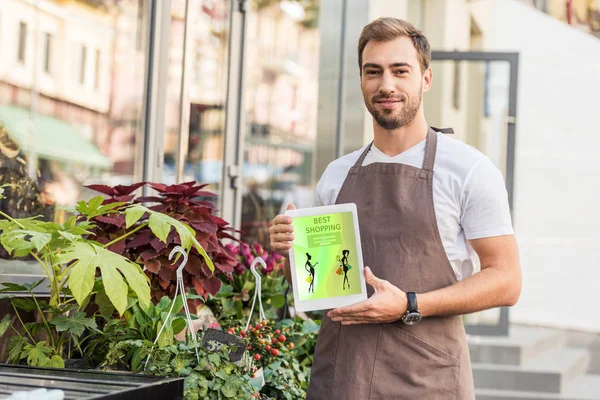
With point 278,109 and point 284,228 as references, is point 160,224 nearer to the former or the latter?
point 284,228

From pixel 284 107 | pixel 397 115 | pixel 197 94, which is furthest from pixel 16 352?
pixel 284 107

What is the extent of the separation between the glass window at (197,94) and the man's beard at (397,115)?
2.47 m

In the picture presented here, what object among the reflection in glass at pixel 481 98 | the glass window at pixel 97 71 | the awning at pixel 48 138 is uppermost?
the reflection in glass at pixel 481 98

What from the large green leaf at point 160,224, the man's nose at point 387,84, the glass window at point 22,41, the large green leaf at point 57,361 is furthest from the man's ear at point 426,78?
the glass window at point 22,41

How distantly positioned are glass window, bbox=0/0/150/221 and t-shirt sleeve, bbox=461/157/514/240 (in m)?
1.36

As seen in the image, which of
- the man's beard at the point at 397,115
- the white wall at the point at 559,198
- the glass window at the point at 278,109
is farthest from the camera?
the white wall at the point at 559,198

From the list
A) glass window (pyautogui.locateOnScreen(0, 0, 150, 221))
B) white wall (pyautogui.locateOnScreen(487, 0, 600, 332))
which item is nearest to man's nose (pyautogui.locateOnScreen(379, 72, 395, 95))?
glass window (pyautogui.locateOnScreen(0, 0, 150, 221))

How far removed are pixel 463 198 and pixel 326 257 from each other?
0.36 meters

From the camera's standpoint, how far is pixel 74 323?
2.63m

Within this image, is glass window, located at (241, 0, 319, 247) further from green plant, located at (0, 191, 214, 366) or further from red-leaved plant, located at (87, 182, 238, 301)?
green plant, located at (0, 191, 214, 366)

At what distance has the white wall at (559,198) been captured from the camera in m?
9.78

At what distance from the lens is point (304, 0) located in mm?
7488

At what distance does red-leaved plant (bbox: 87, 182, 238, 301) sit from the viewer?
2949 mm

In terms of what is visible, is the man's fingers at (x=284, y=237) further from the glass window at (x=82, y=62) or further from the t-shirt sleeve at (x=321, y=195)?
the glass window at (x=82, y=62)
